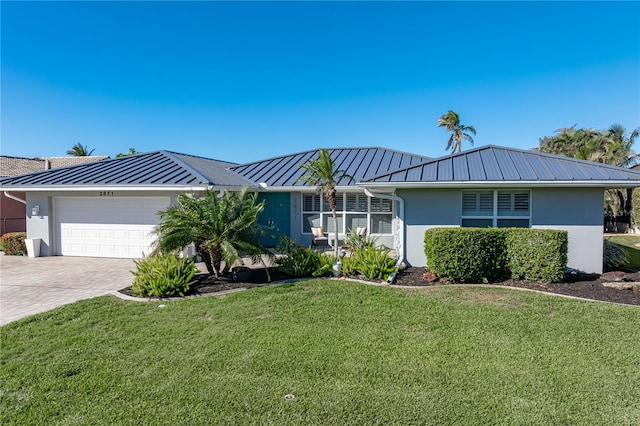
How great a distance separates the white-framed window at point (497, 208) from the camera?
1058 cm

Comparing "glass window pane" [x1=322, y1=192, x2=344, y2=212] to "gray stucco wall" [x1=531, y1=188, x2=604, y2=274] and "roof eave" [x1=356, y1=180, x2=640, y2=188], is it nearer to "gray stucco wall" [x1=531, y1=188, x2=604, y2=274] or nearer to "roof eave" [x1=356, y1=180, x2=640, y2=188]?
"roof eave" [x1=356, y1=180, x2=640, y2=188]

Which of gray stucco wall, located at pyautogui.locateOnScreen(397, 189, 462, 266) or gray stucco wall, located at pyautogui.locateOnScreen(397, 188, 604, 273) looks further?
gray stucco wall, located at pyautogui.locateOnScreen(397, 189, 462, 266)

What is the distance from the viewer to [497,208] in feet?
35.2

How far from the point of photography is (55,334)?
236 inches

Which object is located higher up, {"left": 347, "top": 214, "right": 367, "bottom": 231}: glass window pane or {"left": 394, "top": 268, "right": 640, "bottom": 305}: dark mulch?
{"left": 347, "top": 214, "right": 367, "bottom": 231}: glass window pane

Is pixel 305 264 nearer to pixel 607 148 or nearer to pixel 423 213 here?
pixel 423 213

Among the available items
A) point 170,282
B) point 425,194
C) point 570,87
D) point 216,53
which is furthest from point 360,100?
point 170,282

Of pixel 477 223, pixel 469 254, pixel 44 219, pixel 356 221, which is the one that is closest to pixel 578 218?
pixel 477 223

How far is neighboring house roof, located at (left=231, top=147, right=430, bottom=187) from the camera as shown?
1606 cm

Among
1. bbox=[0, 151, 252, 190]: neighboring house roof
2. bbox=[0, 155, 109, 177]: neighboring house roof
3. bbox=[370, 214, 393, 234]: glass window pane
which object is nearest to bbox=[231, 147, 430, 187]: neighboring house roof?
bbox=[0, 151, 252, 190]: neighboring house roof

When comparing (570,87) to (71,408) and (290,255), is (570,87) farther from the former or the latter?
(71,408)

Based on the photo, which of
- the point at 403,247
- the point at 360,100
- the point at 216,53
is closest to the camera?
the point at 403,247

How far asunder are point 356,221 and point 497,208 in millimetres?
6377

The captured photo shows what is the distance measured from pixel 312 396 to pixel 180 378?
5.63ft
